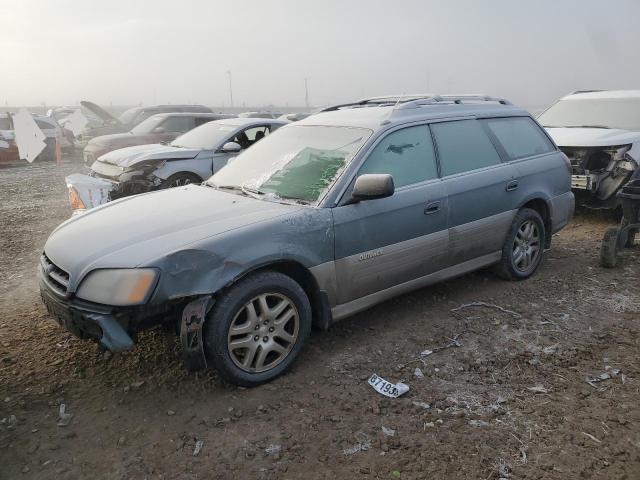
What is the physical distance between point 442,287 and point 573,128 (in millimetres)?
4422

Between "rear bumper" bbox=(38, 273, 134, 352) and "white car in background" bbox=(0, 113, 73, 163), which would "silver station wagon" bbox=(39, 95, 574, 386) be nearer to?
"rear bumper" bbox=(38, 273, 134, 352)

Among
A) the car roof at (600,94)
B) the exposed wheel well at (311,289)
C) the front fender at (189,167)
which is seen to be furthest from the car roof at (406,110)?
the car roof at (600,94)

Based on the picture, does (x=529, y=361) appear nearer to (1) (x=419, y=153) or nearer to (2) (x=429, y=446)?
(2) (x=429, y=446)

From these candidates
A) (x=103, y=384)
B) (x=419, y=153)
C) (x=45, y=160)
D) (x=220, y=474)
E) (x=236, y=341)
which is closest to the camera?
(x=220, y=474)

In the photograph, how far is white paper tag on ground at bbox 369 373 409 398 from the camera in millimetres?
3111

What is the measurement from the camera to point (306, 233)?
3250 millimetres

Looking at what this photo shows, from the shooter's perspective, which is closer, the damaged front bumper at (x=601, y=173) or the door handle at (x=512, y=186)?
the door handle at (x=512, y=186)

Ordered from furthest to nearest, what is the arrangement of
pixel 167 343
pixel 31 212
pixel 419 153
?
pixel 31 212 < pixel 419 153 < pixel 167 343

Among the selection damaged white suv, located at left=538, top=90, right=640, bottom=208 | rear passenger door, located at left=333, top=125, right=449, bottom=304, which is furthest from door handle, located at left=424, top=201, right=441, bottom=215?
damaged white suv, located at left=538, top=90, right=640, bottom=208

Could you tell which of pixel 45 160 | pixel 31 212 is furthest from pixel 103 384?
pixel 45 160

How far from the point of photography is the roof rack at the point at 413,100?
429 cm

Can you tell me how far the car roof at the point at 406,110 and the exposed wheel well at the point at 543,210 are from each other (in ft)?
2.79

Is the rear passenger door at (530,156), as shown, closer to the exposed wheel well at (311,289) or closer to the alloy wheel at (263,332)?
the exposed wheel well at (311,289)

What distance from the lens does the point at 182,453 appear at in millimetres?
2639
